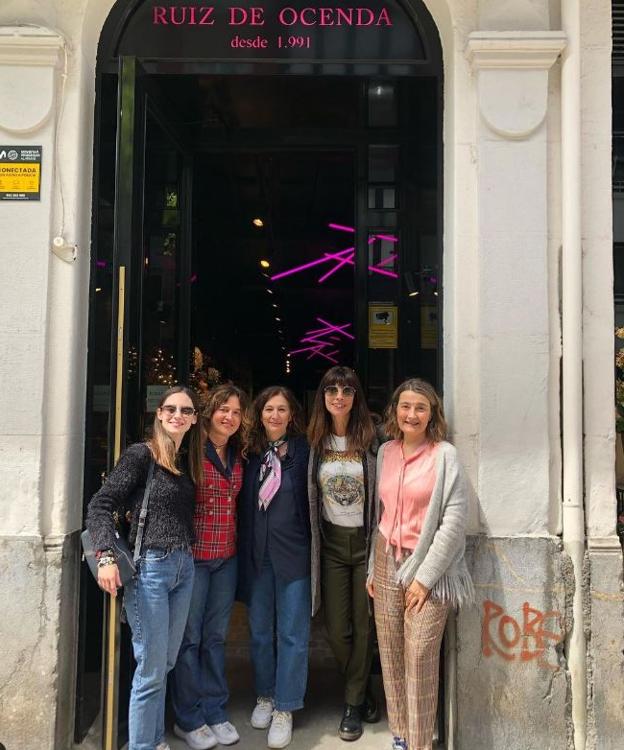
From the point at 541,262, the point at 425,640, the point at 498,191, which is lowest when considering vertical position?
the point at 425,640

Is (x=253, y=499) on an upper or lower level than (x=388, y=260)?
lower

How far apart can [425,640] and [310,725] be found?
1074mm

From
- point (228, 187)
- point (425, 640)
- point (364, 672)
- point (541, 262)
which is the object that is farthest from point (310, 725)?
point (228, 187)

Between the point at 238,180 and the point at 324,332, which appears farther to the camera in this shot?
the point at 324,332

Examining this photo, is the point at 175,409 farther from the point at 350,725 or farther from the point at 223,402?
the point at 350,725

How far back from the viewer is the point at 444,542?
3.03 m

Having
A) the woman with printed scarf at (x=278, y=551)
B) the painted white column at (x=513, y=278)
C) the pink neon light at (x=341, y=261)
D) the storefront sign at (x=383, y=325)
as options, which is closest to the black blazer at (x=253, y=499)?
the woman with printed scarf at (x=278, y=551)

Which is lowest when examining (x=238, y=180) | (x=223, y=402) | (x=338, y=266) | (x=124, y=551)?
(x=124, y=551)

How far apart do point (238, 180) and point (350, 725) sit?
18.7 ft

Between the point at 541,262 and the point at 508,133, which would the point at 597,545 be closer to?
the point at 541,262

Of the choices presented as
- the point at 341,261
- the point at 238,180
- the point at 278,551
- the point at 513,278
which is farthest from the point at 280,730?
the point at 341,261

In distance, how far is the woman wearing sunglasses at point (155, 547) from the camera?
298 centimetres

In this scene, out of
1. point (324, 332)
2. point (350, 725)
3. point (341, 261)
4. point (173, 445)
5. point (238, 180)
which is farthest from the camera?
point (324, 332)

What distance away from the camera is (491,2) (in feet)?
11.7
